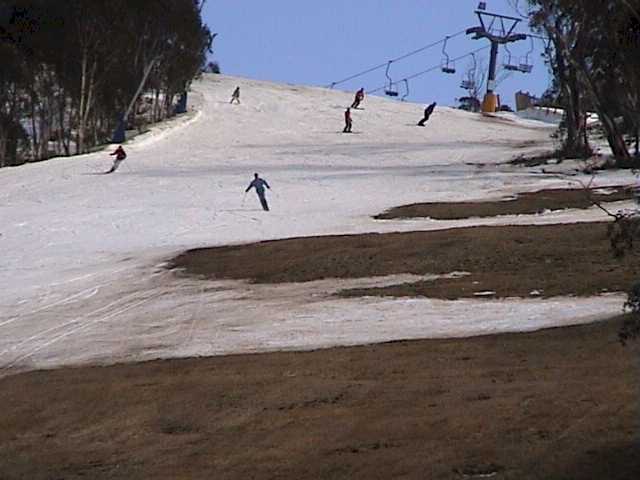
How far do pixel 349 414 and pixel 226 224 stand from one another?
71.3ft

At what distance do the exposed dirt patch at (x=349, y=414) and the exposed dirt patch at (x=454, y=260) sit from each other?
4.54 meters

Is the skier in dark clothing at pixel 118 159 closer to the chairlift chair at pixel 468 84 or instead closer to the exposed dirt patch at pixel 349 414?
the exposed dirt patch at pixel 349 414

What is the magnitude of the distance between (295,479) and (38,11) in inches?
1996

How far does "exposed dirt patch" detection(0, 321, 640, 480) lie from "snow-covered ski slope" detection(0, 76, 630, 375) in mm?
1881

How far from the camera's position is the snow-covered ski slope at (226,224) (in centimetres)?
1983

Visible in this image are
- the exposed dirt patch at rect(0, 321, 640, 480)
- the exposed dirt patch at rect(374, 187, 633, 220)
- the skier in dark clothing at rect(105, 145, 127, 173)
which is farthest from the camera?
the skier in dark clothing at rect(105, 145, 127, 173)

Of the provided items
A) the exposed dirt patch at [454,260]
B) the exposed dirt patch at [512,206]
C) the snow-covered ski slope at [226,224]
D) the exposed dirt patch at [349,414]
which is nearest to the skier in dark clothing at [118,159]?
the snow-covered ski slope at [226,224]

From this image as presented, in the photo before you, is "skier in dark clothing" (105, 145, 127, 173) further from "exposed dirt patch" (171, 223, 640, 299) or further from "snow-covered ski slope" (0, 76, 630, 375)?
"exposed dirt patch" (171, 223, 640, 299)

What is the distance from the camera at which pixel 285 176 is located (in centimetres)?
4706

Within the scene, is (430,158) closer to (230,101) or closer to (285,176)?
(285,176)

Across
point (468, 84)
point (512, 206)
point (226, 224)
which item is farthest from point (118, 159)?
point (468, 84)

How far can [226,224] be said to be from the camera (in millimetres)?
35000

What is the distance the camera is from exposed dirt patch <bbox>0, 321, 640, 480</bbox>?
1130 cm

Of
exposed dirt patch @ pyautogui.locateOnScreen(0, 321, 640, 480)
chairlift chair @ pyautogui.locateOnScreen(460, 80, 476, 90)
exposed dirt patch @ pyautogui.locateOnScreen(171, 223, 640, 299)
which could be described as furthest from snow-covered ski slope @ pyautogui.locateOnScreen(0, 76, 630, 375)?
chairlift chair @ pyautogui.locateOnScreen(460, 80, 476, 90)
